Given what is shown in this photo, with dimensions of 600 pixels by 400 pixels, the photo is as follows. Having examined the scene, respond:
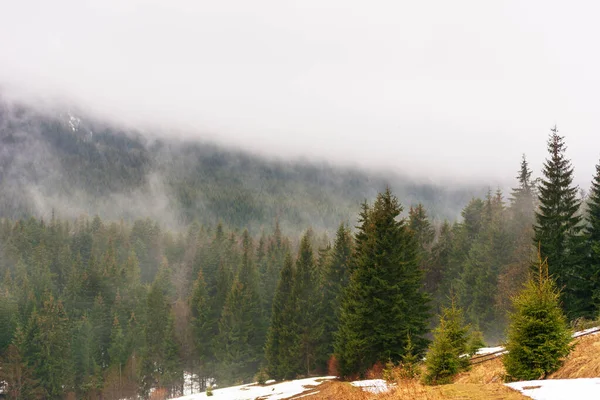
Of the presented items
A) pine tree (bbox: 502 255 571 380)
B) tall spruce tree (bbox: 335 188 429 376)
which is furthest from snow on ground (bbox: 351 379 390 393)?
tall spruce tree (bbox: 335 188 429 376)

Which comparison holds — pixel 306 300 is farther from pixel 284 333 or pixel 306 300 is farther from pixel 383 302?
pixel 383 302

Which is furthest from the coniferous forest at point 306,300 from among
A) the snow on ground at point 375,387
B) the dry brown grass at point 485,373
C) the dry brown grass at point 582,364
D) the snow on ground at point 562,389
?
the snow on ground at point 562,389

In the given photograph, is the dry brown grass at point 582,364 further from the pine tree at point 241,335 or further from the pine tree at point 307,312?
the pine tree at point 241,335

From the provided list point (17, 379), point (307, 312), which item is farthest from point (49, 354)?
point (307, 312)

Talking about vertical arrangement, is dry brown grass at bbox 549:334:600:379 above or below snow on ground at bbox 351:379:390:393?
above

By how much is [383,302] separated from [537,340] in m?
13.7

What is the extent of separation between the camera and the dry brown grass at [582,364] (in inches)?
391

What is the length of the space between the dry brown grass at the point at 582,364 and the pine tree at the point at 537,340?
0.95 feet

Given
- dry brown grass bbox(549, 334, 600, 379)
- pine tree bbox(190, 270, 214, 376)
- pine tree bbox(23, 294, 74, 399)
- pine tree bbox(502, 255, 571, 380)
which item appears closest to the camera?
dry brown grass bbox(549, 334, 600, 379)

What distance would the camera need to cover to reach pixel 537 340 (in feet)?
37.9

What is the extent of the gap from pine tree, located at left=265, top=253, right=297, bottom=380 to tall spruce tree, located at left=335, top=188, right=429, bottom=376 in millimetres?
14557

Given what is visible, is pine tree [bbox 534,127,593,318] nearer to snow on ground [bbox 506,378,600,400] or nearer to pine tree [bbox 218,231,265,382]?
snow on ground [bbox 506,378,600,400]

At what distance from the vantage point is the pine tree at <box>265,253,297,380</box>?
4022 cm

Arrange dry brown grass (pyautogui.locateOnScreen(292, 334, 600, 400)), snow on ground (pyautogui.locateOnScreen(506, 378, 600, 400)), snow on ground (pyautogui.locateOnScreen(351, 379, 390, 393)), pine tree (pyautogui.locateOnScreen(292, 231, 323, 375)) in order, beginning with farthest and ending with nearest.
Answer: pine tree (pyautogui.locateOnScreen(292, 231, 323, 375)) → snow on ground (pyautogui.locateOnScreen(351, 379, 390, 393)) → dry brown grass (pyautogui.locateOnScreen(292, 334, 600, 400)) → snow on ground (pyautogui.locateOnScreen(506, 378, 600, 400))
